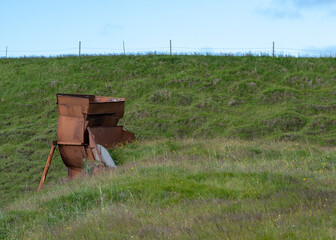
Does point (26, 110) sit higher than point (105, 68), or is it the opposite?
point (105, 68)

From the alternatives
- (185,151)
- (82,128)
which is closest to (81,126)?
(82,128)

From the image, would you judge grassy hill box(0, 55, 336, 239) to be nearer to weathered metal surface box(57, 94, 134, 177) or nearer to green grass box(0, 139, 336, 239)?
green grass box(0, 139, 336, 239)

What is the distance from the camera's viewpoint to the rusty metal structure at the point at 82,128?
12.1m

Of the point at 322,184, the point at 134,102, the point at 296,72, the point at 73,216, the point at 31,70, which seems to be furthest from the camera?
the point at 31,70

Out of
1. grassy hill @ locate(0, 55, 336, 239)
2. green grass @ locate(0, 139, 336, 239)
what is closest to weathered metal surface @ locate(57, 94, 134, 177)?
grassy hill @ locate(0, 55, 336, 239)

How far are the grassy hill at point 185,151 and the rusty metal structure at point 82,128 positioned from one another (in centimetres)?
77

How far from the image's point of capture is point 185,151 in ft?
39.4

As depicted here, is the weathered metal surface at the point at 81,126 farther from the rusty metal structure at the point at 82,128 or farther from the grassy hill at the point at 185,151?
the grassy hill at the point at 185,151

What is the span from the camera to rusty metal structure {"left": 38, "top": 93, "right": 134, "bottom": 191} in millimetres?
12078

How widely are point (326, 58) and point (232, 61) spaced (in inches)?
250

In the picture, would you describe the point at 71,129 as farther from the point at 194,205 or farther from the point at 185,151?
the point at 194,205

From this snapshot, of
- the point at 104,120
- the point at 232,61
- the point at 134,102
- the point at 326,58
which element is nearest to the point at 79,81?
the point at 134,102

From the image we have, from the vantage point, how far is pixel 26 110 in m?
22.8

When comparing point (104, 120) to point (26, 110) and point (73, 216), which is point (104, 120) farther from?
point (26, 110)
